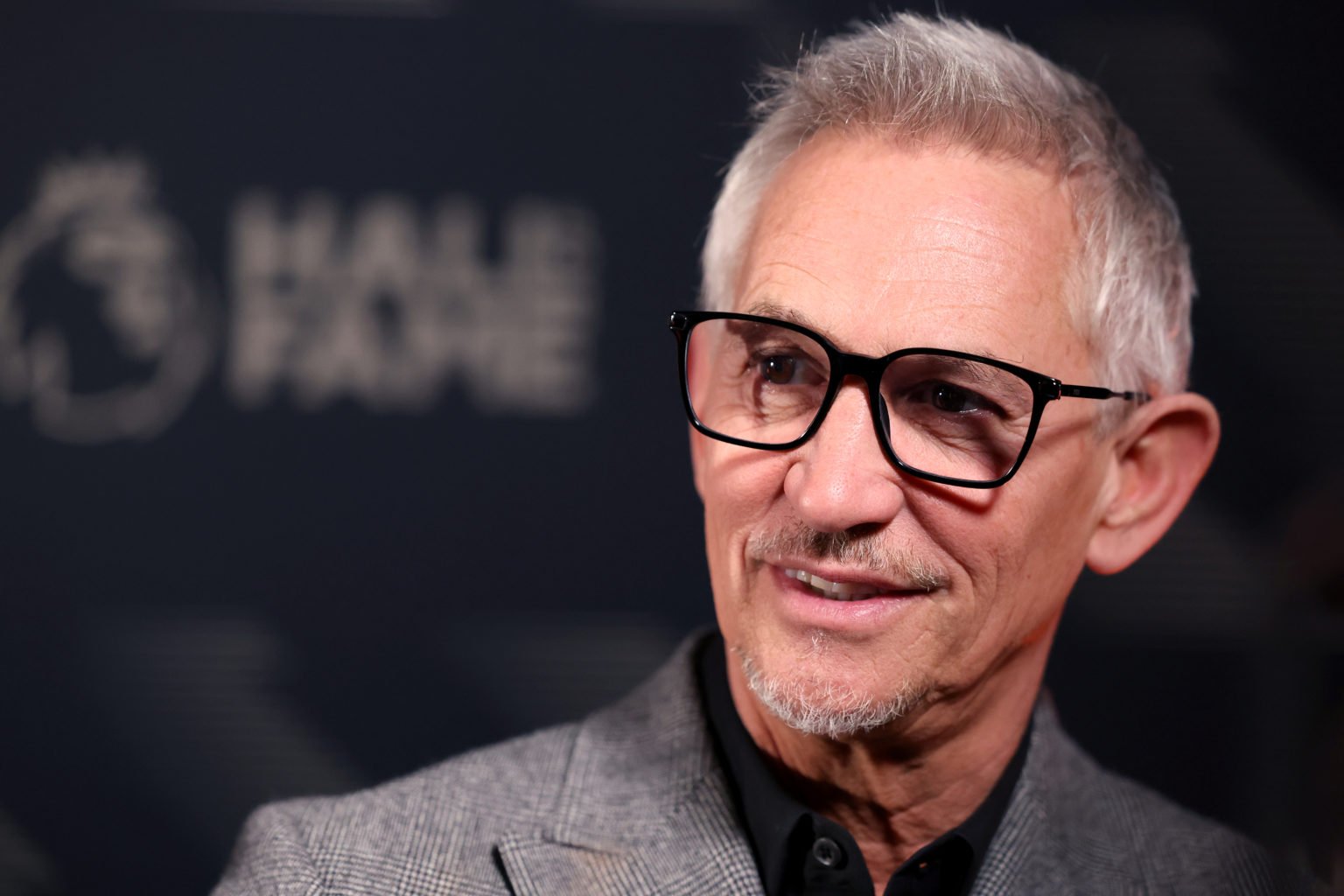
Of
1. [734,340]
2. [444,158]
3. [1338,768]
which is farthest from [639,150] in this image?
[1338,768]

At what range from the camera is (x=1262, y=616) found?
2.43 meters

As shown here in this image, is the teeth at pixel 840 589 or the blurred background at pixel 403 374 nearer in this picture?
the teeth at pixel 840 589

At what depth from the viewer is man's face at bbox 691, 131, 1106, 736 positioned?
1.31 m

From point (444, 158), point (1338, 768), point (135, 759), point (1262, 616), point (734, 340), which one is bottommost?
point (135, 759)

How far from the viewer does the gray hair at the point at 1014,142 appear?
1.42m

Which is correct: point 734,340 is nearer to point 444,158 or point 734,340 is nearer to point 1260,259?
point 444,158

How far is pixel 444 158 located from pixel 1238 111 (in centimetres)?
135

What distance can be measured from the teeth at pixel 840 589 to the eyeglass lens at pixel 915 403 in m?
0.13

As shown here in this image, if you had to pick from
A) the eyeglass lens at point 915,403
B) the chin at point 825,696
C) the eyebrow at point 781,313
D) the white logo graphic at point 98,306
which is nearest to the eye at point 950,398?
the eyeglass lens at point 915,403

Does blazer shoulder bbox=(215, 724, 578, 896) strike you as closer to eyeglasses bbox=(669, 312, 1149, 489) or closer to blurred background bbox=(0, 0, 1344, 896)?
eyeglasses bbox=(669, 312, 1149, 489)

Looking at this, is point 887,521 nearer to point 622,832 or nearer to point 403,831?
point 622,832

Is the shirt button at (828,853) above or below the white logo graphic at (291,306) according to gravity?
below

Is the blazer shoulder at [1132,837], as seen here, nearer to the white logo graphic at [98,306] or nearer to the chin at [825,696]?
the chin at [825,696]

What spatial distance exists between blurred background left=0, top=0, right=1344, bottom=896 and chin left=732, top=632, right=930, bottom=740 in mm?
1136
